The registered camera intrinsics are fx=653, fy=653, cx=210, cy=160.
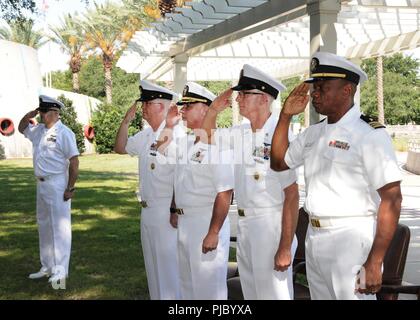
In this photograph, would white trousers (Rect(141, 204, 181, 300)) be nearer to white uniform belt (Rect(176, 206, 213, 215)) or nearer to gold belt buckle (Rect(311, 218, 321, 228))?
white uniform belt (Rect(176, 206, 213, 215))

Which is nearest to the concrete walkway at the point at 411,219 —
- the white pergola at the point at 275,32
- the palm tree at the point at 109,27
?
the white pergola at the point at 275,32

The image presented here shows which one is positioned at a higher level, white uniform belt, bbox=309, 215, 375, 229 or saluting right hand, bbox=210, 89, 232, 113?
saluting right hand, bbox=210, 89, 232, 113

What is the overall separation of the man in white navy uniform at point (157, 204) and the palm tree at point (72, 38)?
35864mm

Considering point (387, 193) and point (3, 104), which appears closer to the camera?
point (387, 193)

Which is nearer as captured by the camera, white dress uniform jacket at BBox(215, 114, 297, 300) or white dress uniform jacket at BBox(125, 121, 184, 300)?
white dress uniform jacket at BBox(215, 114, 297, 300)

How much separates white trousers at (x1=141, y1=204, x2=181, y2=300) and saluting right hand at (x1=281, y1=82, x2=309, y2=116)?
1.80 metres

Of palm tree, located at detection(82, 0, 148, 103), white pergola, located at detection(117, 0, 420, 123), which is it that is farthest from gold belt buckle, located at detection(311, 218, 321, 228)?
palm tree, located at detection(82, 0, 148, 103)

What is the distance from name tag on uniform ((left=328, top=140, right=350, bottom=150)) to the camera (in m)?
3.12

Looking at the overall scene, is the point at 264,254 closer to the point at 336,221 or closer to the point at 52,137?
the point at 336,221

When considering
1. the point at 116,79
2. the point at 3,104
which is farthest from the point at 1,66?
the point at 116,79

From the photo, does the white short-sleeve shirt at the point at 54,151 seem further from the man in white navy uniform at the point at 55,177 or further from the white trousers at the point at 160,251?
the white trousers at the point at 160,251

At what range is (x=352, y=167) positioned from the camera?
310 cm

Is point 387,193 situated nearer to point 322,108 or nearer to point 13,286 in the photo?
point 322,108

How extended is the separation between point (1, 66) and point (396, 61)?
3926 cm
